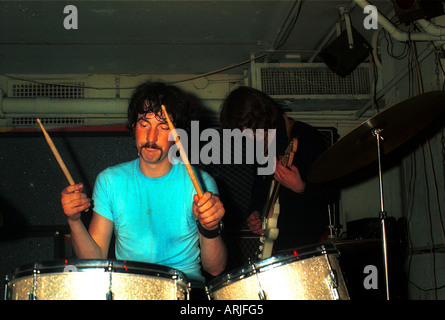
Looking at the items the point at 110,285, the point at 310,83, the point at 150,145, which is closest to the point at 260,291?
the point at 110,285

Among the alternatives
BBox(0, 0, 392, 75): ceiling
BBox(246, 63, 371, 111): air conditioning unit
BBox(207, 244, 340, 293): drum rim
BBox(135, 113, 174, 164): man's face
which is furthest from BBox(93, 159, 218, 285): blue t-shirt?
BBox(246, 63, 371, 111): air conditioning unit

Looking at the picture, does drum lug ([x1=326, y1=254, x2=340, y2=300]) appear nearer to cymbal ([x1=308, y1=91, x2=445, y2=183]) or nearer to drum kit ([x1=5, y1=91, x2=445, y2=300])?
drum kit ([x1=5, y1=91, x2=445, y2=300])

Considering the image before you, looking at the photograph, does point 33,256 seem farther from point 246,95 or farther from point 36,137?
point 246,95

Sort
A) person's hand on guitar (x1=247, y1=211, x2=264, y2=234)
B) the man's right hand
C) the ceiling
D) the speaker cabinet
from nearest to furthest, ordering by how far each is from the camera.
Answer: the man's right hand < person's hand on guitar (x1=247, y1=211, x2=264, y2=234) < the ceiling < the speaker cabinet

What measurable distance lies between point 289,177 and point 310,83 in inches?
58.7

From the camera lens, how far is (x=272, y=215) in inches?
95.3

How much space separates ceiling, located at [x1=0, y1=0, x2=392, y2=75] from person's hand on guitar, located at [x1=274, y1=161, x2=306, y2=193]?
1302 millimetres

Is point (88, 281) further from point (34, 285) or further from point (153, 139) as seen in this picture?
point (153, 139)

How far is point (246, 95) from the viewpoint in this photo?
246cm

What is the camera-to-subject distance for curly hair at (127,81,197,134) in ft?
6.81

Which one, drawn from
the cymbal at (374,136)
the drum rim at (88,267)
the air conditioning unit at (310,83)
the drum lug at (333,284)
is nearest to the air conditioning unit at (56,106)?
the air conditioning unit at (310,83)

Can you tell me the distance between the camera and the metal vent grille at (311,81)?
3512 millimetres

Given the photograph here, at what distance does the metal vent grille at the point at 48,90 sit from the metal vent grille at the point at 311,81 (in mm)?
1836
